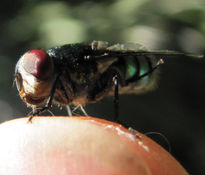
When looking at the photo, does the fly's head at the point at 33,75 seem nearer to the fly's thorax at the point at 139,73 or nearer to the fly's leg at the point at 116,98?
the fly's leg at the point at 116,98

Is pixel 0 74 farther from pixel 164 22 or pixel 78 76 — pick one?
pixel 164 22

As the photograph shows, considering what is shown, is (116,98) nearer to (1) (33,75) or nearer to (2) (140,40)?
(1) (33,75)

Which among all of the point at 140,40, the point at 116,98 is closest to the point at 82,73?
the point at 116,98

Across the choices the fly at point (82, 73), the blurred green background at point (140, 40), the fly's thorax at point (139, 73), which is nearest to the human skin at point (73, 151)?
the fly at point (82, 73)

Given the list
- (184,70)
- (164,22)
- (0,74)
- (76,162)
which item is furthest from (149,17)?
(76,162)

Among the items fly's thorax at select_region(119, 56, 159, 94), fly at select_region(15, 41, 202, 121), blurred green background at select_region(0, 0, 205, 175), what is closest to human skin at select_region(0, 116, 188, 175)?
fly at select_region(15, 41, 202, 121)
